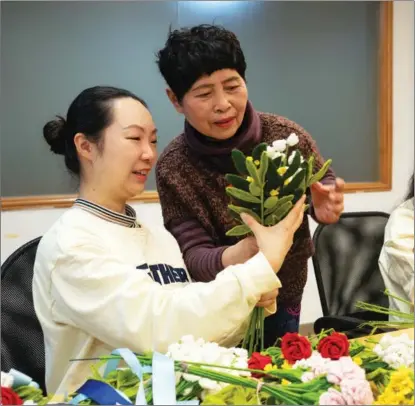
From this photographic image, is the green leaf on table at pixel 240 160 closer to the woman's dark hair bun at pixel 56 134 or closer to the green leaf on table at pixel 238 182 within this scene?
the green leaf on table at pixel 238 182

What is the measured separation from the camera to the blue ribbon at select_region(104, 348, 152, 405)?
1.77 feet

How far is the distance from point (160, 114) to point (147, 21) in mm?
123

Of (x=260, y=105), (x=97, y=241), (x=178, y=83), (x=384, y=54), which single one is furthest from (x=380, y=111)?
(x=97, y=241)

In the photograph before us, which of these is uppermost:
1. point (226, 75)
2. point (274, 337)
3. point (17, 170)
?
point (226, 75)

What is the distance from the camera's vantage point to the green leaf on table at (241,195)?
1.95 ft

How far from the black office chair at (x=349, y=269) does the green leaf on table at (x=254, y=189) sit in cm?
19

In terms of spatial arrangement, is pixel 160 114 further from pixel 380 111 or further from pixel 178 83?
pixel 380 111

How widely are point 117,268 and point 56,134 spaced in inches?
7.6

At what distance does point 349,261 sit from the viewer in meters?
0.91

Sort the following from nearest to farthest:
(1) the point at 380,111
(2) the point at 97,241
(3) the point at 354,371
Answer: (3) the point at 354,371 → (2) the point at 97,241 → (1) the point at 380,111

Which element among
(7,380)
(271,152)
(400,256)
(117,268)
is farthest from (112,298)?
(400,256)

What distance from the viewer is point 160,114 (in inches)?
27.4

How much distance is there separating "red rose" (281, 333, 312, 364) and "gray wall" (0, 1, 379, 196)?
259 mm

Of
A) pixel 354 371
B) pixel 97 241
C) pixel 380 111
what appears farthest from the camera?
pixel 380 111
